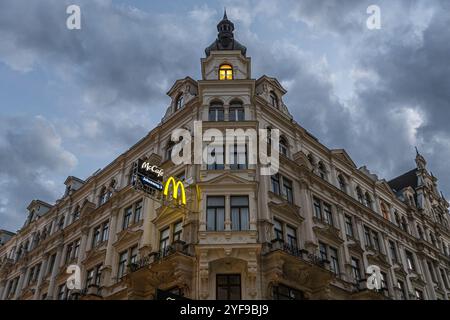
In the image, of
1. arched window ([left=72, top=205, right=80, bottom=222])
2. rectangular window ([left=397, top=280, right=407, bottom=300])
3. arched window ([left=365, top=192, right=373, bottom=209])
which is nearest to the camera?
rectangular window ([left=397, top=280, right=407, bottom=300])

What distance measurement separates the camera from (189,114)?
105 ft

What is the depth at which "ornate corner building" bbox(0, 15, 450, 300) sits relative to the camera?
959 inches

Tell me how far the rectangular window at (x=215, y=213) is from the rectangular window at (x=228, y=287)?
109 inches

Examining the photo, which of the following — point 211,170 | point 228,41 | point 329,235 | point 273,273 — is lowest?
point 273,273

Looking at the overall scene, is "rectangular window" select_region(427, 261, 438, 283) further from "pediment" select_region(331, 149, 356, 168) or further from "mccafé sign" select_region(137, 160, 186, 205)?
"mccafé sign" select_region(137, 160, 186, 205)

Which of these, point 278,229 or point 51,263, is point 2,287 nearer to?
point 51,263

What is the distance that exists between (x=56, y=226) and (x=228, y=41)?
24086 millimetres

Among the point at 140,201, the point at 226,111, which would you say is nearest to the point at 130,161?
the point at 140,201

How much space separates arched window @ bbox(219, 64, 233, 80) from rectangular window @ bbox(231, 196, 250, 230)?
10.8 meters

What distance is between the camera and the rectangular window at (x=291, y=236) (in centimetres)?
2761

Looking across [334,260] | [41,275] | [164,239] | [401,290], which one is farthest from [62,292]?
[401,290]

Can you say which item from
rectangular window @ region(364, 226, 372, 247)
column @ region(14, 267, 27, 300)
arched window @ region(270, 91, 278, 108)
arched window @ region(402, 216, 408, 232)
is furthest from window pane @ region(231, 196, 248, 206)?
column @ region(14, 267, 27, 300)

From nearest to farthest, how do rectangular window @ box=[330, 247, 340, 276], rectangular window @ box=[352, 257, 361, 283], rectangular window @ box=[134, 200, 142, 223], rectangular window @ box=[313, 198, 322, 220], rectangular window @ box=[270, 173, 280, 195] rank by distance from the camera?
rectangular window @ box=[270, 173, 280, 195]
rectangular window @ box=[330, 247, 340, 276]
rectangular window @ box=[352, 257, 361, 283]
rectangular window @ box=[313, 198, 322, 220]
rectangular window @ box=[134, 200, 142, 223]

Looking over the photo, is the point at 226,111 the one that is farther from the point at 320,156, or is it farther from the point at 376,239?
the point at 376,239
